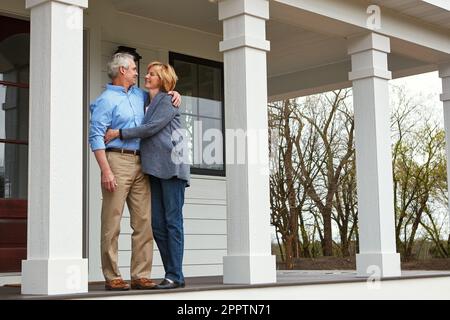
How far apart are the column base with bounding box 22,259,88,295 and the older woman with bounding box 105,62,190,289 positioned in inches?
24.0

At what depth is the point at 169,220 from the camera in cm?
433

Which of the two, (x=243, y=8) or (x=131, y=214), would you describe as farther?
(x=243, y=8)

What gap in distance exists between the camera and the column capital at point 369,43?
20.5 ft

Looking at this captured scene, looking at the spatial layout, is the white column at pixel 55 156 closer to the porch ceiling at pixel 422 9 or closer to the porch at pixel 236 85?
the porch at pixel 236 85

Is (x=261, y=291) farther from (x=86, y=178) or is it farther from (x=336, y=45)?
(x=336, y=45)

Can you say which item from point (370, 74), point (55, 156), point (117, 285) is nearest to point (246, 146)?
point (117, 285)

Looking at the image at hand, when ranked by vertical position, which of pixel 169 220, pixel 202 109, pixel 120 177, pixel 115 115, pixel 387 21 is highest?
pixel 387 21

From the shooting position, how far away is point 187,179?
4434 mm

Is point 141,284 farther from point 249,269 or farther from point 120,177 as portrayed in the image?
point 249,269

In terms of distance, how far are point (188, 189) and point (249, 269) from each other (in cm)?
258

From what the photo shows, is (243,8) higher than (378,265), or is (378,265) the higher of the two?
(243,8)

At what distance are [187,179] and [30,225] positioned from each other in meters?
1.04

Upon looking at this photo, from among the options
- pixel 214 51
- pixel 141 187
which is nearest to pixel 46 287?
pixel 141 187

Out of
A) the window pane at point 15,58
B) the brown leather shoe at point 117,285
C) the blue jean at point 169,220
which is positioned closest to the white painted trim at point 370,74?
the blue jean at point 169,220
